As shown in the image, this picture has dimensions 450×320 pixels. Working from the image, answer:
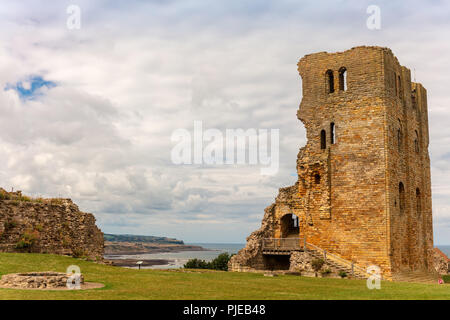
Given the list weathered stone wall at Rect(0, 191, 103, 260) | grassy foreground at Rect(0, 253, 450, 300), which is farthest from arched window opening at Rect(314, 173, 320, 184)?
Answer: weathered stone wall at Rect(0, 191, 103, 260)

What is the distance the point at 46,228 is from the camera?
25.5 m

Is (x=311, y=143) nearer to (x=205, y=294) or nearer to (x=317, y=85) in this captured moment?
(x=317, y=85)

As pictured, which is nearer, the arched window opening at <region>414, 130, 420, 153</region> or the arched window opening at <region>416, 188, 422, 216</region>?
the arched window opening at <region>416, 188, 422, 216</region>

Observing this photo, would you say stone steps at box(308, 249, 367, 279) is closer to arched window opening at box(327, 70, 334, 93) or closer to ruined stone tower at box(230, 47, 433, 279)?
ruined stone tower at box(230, 47, 433, 279)

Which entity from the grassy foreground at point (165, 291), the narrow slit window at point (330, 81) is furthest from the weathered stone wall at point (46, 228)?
the narrow slit window at point (330, 81)

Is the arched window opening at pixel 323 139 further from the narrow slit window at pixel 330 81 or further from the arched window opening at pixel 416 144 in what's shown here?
the arched window opening at pixel 416 144

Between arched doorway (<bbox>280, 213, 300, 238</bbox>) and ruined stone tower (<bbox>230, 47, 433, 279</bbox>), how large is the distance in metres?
0.41

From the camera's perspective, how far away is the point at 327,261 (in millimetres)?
26375

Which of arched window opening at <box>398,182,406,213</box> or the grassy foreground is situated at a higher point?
arched window opening at <box>398,182,406,213</box>

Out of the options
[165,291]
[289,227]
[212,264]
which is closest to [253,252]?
[289,227]

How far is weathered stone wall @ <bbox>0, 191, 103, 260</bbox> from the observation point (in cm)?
2427

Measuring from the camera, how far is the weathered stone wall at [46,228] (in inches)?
955
